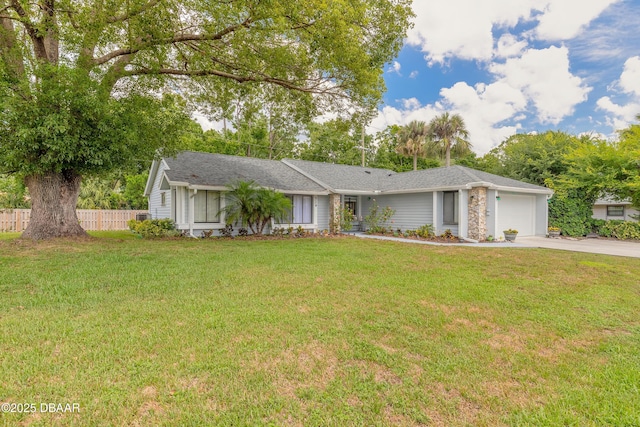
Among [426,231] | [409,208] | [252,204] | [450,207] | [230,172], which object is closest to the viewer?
[252,204]

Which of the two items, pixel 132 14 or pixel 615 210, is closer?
pixel 132 14

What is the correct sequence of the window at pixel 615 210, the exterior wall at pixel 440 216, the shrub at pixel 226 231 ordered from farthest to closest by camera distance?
the window at pixel 615 210
the exterior wall at pixel 440 216
the shrub at pixel 226 231

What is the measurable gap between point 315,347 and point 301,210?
12952mm

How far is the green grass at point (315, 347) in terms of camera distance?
242cm

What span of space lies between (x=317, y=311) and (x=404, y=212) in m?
13.2

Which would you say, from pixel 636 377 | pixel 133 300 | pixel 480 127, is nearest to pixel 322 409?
pixel 636 377

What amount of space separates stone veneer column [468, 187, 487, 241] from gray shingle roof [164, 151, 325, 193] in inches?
277

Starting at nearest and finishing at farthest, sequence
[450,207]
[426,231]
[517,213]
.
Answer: [450,207], [426,231], [517,213]

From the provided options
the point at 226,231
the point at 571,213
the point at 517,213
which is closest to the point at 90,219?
the point at 226,231

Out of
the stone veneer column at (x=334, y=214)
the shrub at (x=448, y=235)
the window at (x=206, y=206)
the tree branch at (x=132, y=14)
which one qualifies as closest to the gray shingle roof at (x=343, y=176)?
the stone veneer column at (x=334, y=214)

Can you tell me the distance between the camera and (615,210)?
2228 cm

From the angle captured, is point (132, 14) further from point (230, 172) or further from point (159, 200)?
point (159, 200)

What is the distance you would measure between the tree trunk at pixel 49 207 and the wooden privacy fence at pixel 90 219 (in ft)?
26.4

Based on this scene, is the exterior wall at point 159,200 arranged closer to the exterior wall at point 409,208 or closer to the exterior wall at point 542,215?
the exterior wall at point 409,208
